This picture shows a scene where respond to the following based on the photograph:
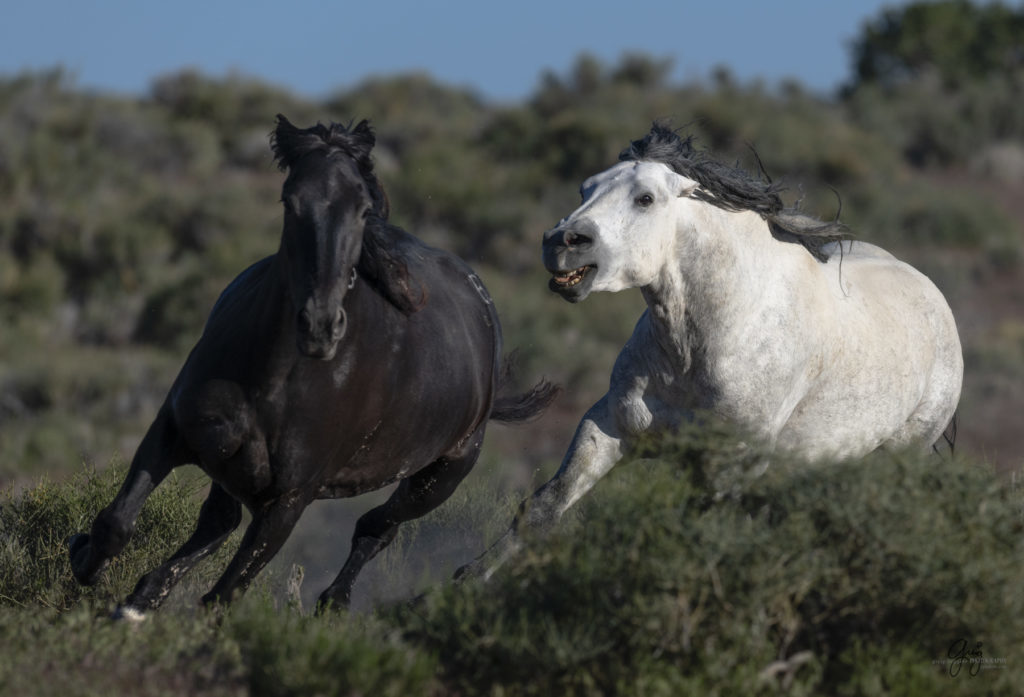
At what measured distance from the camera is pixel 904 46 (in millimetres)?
40469

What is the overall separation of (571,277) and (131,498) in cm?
185

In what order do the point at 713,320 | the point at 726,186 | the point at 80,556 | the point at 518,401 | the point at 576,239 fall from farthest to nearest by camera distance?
1. the point at 518,401
2. the point at 726,186
3. the point at 713,320
4. the point at 80,556
5. the point at 576,239

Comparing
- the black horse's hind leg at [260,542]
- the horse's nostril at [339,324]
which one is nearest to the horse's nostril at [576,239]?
the horse's nostril at [339,324]

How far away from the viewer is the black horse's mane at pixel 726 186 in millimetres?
5738

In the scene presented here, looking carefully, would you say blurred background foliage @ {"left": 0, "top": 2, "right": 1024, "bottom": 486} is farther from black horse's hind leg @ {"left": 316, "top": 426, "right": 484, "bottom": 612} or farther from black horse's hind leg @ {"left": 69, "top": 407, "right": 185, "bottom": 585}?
black horse's hind leg @ {"left": 69, "top": 407, "right": 185, "bottom": 585}

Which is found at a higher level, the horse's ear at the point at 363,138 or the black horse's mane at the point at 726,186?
the horse's ear at the point at 363,138

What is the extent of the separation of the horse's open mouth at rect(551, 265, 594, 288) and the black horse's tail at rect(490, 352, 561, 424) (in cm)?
228

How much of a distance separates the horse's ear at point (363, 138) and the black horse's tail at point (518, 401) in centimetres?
252

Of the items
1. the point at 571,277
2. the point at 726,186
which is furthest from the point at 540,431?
the point at 571,277

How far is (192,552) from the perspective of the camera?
5582mm

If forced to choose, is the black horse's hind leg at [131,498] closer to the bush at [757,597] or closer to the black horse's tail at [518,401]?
the bush at [757,597]

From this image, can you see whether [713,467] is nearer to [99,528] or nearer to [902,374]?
[902,374]

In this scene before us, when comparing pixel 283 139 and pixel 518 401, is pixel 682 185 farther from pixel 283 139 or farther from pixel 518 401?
pixel 518 401

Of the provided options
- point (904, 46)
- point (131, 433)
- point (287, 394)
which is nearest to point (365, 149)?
point (287, 394)
